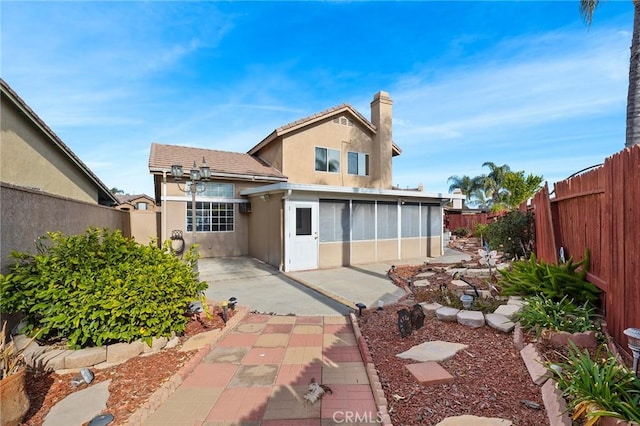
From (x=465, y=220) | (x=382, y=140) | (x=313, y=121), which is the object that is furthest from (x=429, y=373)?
(x=465, y=220)

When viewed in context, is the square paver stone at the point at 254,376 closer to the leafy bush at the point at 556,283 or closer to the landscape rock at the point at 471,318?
the landscape rock at the point at 471,318

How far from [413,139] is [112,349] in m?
18.1

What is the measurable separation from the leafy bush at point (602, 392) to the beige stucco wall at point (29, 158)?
10.4 m

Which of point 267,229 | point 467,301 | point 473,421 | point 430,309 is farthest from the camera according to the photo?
point 267,229

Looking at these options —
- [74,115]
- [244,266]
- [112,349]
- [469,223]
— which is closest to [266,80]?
[74,115]

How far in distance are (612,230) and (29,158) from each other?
12.6 meters

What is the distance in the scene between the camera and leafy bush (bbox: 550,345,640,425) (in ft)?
6.08

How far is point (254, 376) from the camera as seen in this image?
128 inches

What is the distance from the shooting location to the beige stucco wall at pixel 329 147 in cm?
1343

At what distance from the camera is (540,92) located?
10148mm

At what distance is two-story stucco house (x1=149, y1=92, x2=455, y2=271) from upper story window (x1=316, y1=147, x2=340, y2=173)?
0.17 feet

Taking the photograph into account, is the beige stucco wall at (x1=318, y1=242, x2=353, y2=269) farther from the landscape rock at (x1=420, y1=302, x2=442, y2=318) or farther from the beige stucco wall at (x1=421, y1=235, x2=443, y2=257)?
the landscape rock at (x1=420, y1=302, x2=442, y2=318)

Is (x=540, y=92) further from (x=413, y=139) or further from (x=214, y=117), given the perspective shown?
(x=214, y=117)

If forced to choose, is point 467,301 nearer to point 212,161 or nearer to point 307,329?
point 307,329
